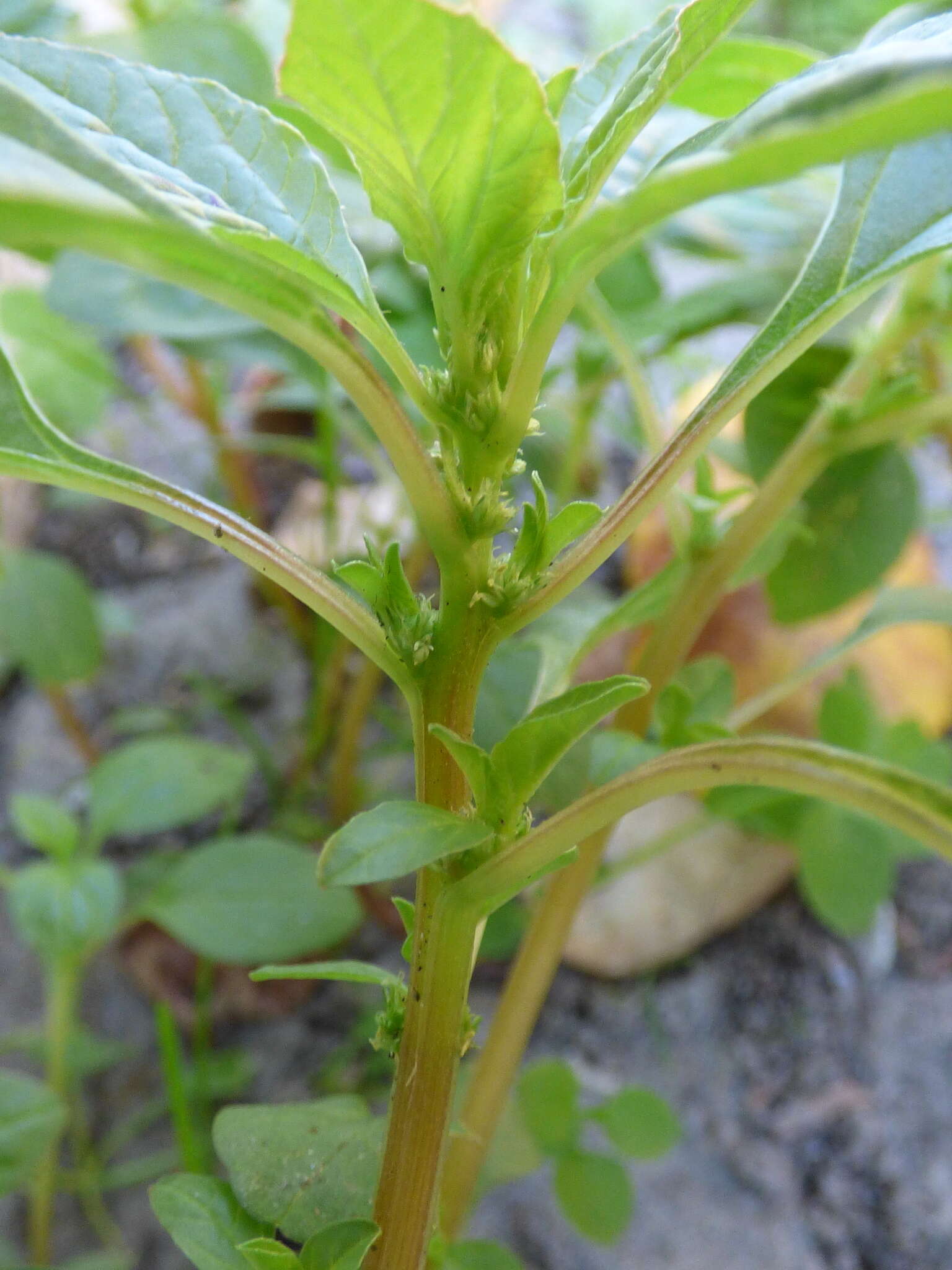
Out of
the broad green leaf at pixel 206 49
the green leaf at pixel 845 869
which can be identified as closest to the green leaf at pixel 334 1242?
the green leaf at pixel 845 869

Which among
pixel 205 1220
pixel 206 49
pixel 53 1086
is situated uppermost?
pixel 206 49

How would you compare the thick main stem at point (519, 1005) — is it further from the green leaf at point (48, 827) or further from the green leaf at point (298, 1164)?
the green leaf at point (48, 827)

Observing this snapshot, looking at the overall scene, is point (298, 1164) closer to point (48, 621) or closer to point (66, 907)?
point (66, 907)

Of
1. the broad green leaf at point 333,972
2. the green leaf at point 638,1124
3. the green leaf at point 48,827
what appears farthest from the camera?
the green leaf at point 48,827

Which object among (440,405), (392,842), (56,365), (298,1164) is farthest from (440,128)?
(56,365)

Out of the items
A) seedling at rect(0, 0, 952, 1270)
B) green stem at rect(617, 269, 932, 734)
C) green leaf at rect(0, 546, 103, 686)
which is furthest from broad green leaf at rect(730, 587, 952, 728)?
green leaf at rect(0, 546, 103, 686)

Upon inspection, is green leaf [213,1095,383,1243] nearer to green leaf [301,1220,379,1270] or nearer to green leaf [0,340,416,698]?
green leaf [301,1220,379,1270]
